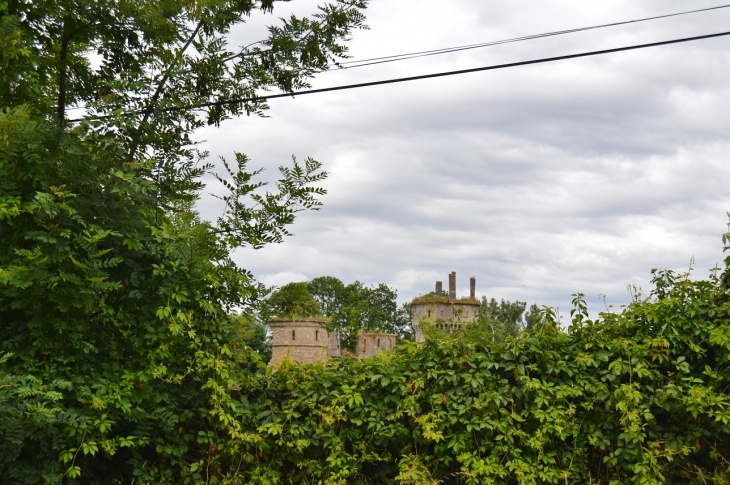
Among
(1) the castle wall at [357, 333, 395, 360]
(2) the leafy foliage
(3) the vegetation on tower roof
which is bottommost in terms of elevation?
(2) the leafy foliage

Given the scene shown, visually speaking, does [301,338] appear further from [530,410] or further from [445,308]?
[530,410]

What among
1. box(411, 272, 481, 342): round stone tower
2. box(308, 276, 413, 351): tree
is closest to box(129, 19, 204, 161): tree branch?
box(411, 272, 481, 342): round stone tower

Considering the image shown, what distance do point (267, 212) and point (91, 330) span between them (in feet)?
5.93

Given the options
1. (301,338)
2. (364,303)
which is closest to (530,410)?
(301,338)

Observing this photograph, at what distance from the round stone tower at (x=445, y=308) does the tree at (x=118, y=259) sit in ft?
5.54

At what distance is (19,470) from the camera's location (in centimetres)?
500

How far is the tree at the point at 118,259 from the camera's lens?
195 inches

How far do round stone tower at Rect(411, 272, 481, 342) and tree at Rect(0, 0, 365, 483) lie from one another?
169cm

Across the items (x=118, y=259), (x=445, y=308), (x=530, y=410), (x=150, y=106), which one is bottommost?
(x=530, y=410)

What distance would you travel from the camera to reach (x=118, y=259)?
16.4 ft

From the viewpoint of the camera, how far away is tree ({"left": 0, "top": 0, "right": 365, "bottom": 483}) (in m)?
4.95

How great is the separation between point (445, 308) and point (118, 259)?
29.4m

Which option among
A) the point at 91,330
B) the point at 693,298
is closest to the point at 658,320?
the point at 693,298

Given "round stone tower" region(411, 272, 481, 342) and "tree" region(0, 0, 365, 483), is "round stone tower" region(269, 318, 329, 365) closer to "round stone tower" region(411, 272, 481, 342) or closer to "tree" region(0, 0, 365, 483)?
"round stone tower" region(411, 272, 481, 342)
